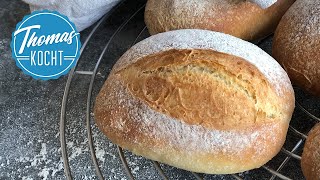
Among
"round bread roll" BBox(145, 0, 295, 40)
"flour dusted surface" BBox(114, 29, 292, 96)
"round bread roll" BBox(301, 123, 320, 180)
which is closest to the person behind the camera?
"round bread roll" BBox(301, 123, 320, 180)

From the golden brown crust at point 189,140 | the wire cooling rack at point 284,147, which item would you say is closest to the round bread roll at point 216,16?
the wire cooling rack at point 284,147

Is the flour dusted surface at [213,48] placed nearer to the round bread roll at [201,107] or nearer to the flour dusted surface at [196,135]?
the round bread roll at [201,107]

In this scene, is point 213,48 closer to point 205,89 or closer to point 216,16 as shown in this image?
point 205,89

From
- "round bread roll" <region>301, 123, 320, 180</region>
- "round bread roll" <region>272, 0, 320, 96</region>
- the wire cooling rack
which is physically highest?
"round bread roll" <region>272, 0, 320, 96</region>

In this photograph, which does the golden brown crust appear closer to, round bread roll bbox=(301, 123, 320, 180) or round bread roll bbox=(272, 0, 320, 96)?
round bread roll bbox=(301, 123, 320, 180)

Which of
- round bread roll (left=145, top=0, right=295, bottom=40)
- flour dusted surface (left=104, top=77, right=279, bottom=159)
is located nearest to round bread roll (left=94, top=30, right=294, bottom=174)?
flour dusted surface (left=104, top=77, right=279, bottom=159)

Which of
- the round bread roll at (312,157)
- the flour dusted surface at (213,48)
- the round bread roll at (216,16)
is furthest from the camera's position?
the round bread roll at (216,16)

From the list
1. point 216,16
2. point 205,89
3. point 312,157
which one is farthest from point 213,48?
point 312,157
